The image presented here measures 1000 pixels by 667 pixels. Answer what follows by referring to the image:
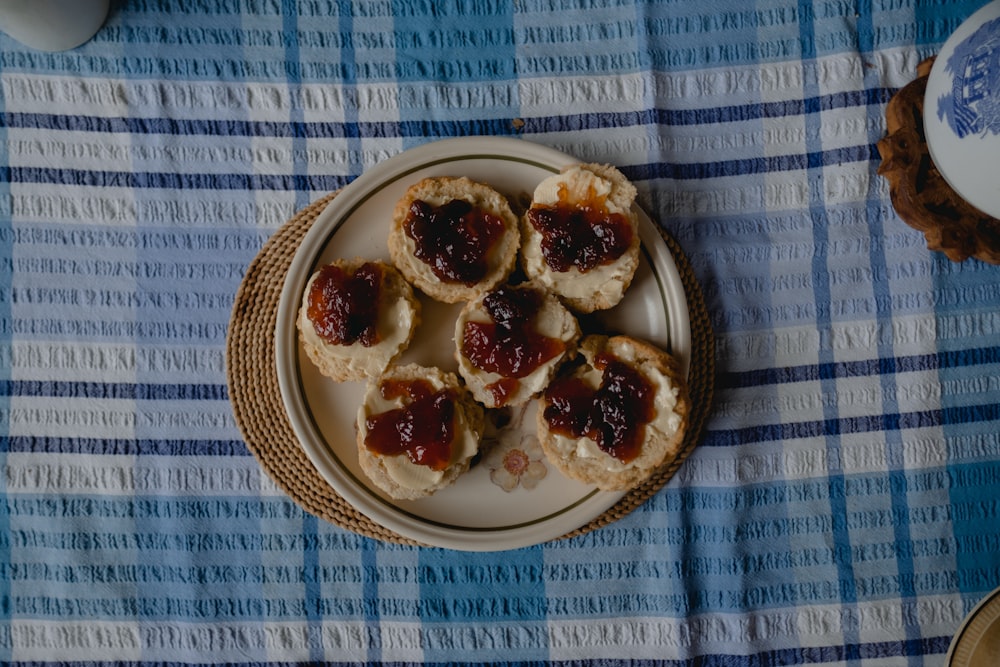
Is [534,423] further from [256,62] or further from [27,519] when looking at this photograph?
[27,519]

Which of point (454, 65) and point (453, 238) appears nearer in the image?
point (453, 238)

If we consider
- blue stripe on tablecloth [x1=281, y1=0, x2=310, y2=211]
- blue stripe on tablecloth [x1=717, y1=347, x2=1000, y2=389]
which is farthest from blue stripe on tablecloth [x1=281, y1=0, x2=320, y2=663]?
blue stripe on tablecloth [x1=717, y1=347, x2=1000, y2=389]

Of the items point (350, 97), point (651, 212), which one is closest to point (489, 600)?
point (651, 212)

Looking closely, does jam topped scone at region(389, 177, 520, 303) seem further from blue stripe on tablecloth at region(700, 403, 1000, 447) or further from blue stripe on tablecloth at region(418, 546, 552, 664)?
blue stripe on tablecloth at region(700, 403, 1000, 447)

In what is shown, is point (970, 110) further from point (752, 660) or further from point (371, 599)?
point (371, 599)

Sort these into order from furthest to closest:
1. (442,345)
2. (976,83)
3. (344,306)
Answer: (442,345), (344,306), (976,83)

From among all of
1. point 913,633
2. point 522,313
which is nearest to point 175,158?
point 522,313

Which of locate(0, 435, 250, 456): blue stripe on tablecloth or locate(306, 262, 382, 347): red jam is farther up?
locate(306, 262, 382, 347): red jam
